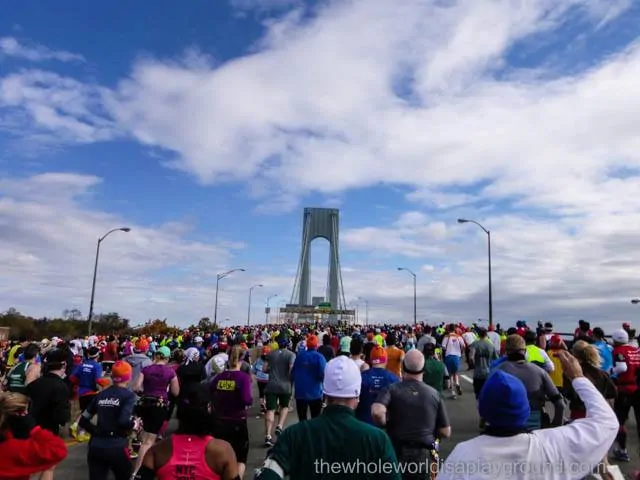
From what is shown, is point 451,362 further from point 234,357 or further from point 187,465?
point 187,465

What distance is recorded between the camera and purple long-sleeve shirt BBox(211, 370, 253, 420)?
6516mm

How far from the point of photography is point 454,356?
1322 cm

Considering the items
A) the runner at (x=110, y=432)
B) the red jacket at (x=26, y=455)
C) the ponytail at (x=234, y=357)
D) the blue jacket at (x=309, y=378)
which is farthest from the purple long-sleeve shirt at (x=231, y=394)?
the red jacket at (x=26, y=455)

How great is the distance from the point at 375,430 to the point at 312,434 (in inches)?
13.8

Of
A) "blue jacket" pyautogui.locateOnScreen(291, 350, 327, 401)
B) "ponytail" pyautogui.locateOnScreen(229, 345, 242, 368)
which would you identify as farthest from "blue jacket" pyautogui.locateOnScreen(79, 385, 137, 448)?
"blue jacket" pyautogui.locateOnScreen(291, 350, 327, 401)

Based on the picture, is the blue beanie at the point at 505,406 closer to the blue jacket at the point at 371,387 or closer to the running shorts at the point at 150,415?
the blue jacket at the point at 371,387

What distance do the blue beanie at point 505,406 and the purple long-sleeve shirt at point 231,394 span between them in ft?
14.6

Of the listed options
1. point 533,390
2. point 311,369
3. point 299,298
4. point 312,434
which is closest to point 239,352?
point 311,369

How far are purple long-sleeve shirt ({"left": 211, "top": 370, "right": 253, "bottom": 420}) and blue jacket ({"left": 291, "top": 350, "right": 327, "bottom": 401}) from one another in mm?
2105

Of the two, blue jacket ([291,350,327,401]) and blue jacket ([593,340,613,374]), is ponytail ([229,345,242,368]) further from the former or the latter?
blue jacket ([593,340,613,374])

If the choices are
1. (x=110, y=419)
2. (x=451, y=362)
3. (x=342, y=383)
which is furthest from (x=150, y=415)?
(x=451, y=362)

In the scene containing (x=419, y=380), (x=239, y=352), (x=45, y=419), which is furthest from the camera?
(x=239, y=352)

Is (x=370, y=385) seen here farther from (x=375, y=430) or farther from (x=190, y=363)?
(x=190, y=363)

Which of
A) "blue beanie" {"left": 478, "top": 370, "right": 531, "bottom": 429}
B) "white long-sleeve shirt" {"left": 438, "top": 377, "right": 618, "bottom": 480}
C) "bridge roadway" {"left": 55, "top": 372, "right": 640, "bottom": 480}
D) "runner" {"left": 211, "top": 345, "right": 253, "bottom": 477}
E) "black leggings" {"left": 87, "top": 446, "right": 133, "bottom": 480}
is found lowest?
"bridge roadway" {"left": 55, "top": 372, "right": 640, "bottom": 480}
